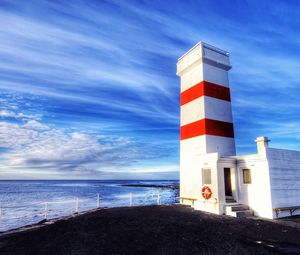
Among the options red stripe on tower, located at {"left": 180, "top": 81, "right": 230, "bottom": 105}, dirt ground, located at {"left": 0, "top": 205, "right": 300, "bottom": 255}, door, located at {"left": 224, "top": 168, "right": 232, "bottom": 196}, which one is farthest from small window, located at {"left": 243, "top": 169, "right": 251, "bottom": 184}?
red stripe on tower, located at {"left": 180, "top": 81, "right": 230, "bottom": 105}

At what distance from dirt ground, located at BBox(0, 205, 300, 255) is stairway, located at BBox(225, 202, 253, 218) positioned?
1601 mm

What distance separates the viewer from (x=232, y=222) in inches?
382

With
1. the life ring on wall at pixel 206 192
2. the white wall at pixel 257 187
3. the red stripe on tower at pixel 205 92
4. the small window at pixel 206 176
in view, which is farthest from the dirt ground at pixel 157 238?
the red stripe on tower at pixel 205 92

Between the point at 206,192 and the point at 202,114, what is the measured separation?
187 inches

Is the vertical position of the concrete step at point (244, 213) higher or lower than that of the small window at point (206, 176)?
lower

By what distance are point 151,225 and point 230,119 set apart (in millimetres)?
9701

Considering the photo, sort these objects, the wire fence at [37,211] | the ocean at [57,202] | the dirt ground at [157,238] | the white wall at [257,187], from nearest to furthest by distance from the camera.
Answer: the dirt ground at [157,238], the white wall at [257,187], the wire fence at [37,211], the ocean at [57,202]

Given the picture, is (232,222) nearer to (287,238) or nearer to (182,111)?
(287,238)

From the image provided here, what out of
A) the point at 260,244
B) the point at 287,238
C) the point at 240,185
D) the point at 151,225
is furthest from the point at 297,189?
the point at 151,225

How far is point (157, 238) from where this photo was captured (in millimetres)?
7207

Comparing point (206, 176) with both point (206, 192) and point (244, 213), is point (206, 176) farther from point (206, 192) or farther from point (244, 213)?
point (244, 213)

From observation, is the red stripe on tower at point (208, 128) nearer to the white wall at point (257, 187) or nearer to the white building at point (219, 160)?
the white building at point (219, 160)

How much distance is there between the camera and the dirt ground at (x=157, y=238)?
6.22m

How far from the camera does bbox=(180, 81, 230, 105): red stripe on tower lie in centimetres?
1507
